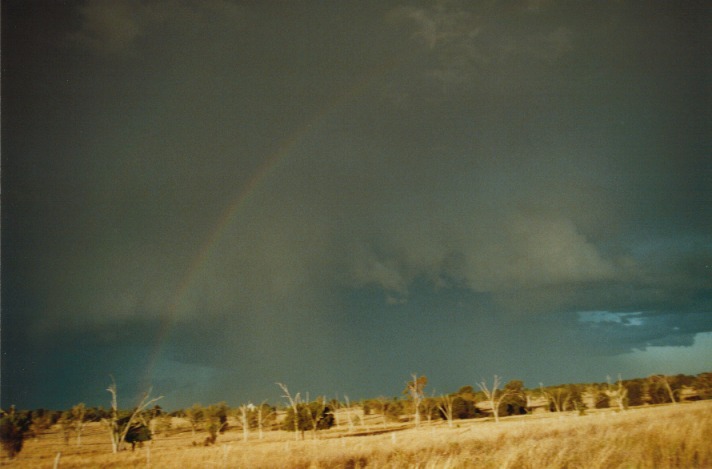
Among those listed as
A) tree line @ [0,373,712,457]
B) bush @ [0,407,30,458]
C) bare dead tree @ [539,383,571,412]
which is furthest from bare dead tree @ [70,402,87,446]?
bare dead tree @ [539,383,571,412]

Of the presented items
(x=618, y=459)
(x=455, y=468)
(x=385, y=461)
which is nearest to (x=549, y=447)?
(x=618, y=459)

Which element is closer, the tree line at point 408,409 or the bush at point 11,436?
the bush at point 11,436

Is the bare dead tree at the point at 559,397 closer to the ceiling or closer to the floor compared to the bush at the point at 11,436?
closer to the floor

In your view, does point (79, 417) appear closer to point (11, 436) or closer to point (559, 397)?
point (11, 436)

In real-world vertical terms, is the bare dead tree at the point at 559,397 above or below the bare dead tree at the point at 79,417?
below

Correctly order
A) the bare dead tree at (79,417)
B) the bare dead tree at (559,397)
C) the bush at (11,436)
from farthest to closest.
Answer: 1. the bare dead tree at (559,397)
2. the bare dead tree at (79,417)
3. the bush at (11,436)

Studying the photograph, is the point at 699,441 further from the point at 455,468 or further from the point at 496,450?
the point at 455,468

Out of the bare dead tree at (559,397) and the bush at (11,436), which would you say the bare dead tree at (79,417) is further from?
the bare dead tree at (559,397)

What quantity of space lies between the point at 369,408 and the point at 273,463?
8143 centimetres

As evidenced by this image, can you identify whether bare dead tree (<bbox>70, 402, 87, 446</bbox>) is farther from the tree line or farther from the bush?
the bush

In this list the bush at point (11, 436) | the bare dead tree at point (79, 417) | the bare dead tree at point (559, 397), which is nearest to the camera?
the bush at point (11, 436)

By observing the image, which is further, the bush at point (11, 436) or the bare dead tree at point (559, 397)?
Result: the bare dead tree at point (559, 397)

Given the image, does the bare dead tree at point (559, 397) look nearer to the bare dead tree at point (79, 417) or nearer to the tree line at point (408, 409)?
the tree line at point (408, 409)

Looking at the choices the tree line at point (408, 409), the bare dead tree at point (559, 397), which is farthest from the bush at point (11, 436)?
the bare dead tree at point (559, 397)
